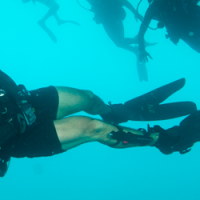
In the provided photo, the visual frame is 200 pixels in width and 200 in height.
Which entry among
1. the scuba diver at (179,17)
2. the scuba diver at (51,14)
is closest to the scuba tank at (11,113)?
the scuba diver at (179,17)

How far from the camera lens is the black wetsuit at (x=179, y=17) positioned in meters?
3.75

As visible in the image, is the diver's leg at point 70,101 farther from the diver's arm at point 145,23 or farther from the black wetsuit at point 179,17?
the black wetsuit at point 179,17

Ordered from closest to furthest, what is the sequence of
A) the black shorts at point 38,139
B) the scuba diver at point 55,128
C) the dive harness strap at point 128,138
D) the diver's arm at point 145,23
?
the scuba diver at point 55,128
the black shorts at point 38,139
the dive harness strap at point 128,138
the diver's arm at point 145,23

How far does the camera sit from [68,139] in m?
1.80

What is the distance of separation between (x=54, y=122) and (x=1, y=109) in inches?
24.6

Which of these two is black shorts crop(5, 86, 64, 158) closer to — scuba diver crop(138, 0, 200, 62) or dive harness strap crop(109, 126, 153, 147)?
dive harness strap crop(109, 126, 153, 147)

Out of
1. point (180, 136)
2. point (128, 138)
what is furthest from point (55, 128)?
point (180, 136)

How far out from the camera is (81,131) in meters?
1.86

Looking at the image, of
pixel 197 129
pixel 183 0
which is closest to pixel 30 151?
pixel 197 129

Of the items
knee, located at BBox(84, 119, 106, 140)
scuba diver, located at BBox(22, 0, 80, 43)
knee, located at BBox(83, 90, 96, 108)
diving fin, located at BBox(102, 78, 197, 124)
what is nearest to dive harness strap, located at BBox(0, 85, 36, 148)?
knee, located at BBox(84, 119, 106, 140)

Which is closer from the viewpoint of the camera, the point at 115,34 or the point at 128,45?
the point at 115,34

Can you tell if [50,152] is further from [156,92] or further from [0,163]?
[156,92]

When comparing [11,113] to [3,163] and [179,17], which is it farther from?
[179,17]

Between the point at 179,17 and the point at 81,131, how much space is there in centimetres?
374
